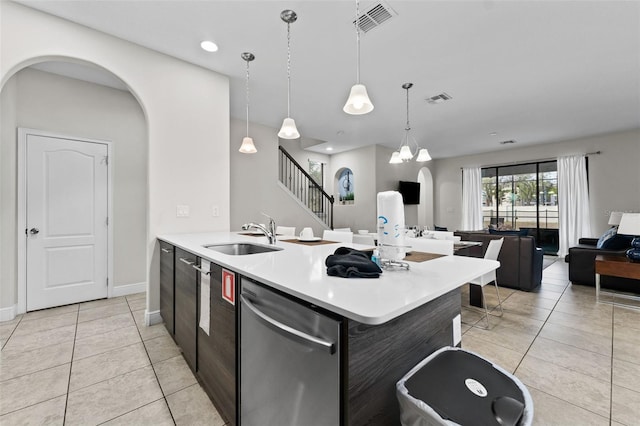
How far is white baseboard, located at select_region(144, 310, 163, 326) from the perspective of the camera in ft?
8.79

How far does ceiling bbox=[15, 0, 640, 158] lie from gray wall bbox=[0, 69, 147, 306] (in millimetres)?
1330

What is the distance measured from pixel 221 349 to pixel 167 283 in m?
1.31

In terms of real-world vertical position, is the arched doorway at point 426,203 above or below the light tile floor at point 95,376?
above

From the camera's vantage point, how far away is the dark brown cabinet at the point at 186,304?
5.83ft

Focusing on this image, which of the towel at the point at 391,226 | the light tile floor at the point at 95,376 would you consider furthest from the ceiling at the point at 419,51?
the light tile floor at the point at 95,376

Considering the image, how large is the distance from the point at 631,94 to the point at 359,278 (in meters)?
5.61

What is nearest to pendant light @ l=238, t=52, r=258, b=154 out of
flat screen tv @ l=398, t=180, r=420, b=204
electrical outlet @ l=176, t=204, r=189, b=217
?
electrical outlet @ l=176, t=204, r=189, b=217

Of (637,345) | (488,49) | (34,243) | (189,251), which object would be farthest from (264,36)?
(637,345)

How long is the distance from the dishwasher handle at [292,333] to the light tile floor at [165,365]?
0.94m

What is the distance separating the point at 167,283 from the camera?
2.40m

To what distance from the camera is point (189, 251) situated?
1.83 metres

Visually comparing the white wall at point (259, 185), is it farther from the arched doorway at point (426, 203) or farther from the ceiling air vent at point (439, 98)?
the arched doorway at point (426, 203)

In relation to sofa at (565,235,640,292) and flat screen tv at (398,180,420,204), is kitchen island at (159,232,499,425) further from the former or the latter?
flat screen tv at (398,180,420,204)

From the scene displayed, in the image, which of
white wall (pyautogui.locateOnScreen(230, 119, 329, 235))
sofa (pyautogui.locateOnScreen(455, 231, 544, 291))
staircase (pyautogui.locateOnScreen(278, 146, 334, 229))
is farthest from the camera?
staircase (pyautogui.locateOnScreen(278, 146, 334, 229))
